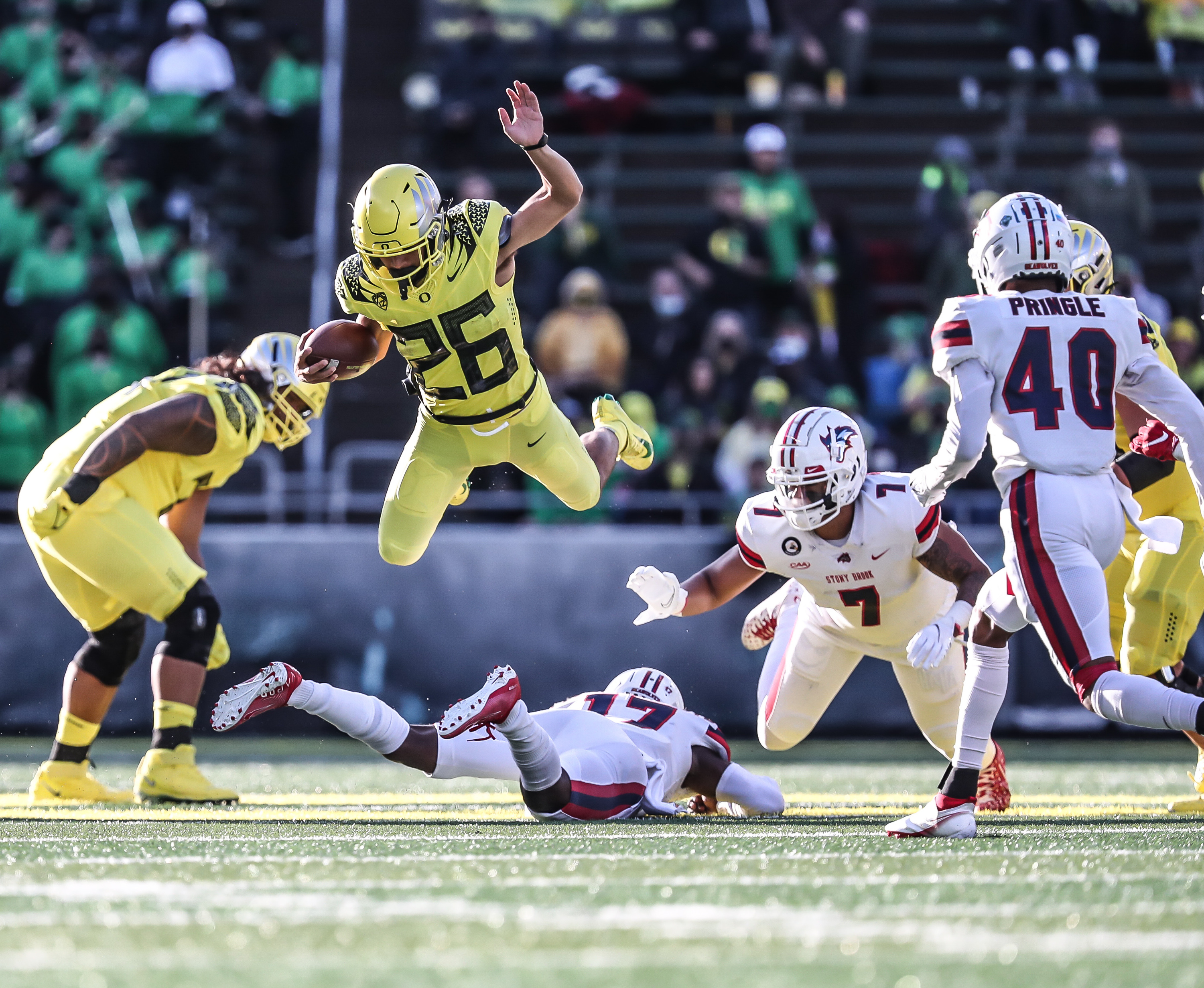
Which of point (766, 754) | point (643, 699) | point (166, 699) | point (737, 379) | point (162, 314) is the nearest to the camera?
point (643, 699)

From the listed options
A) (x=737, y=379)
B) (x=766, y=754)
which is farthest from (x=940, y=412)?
(x=766, y=754)

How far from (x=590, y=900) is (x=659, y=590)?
85.6 inches

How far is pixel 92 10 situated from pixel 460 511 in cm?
665

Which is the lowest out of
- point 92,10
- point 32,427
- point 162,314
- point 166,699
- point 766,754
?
point 766,754

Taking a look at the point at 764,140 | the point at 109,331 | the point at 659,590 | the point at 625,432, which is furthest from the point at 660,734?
the point at 764,140

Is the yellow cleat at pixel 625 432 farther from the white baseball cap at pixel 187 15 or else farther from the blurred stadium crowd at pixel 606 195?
the white baseball cap at pixel 187 15

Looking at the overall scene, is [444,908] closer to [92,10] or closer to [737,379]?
[737,379]

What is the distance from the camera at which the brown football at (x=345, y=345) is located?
6.00m

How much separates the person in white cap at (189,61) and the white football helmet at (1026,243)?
30.3 feet

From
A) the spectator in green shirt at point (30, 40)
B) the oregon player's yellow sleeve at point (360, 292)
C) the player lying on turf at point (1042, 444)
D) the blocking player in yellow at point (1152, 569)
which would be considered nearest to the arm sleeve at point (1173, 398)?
the player lying on turf at point (1042, 444)

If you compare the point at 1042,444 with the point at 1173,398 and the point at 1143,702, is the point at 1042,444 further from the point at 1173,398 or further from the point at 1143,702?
the point at 1143,702

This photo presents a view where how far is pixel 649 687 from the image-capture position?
19.3ft

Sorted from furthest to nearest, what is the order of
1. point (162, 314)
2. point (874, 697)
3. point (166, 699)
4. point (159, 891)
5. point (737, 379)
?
point (162, 314) < point (737, 379) < point (874, 697) < point (166, 699) < point (159, 891)

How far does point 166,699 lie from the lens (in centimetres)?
634
